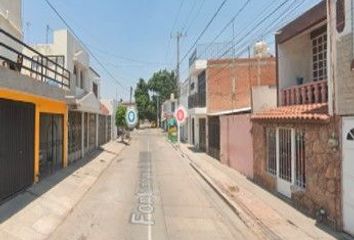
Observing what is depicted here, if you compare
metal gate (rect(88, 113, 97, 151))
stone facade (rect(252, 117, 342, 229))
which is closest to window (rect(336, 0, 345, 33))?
stone facade (rect(252, 117, 342, 229))

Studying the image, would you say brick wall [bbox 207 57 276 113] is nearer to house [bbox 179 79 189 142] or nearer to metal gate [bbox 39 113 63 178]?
house [bbox 179 79 189 142]

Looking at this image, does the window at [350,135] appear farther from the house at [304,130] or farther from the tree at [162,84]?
the tree at [162,84]

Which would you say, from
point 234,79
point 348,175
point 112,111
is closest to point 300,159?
point 348,175

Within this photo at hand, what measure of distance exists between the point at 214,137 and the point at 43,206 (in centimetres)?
1804

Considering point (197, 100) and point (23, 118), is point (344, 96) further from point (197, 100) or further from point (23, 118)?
point (197, 100)

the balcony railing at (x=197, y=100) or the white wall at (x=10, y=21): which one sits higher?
the white wall at (x=10, y=21)

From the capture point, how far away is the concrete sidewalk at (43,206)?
380 inches

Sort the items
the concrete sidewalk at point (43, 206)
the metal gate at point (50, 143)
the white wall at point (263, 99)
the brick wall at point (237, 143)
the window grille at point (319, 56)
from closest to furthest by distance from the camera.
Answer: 1. the concrete sidewalk at point (43, 206)
2. the window grille at point (319, 56)
3. the white wall at point (263, 99)
4. the metal gate at point (50, 143)
5. the brick wall at point (237, 143)

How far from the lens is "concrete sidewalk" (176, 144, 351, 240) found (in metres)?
9.79

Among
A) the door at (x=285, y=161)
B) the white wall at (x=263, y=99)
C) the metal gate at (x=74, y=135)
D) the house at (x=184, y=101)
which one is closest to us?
the door at (x=285, y=161)

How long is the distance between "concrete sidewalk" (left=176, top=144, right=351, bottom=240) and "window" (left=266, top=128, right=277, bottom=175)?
81 cm

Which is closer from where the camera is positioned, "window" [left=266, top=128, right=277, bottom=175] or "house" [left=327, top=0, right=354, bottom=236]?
"house" [left=327, top=0, right=354, bottom=236]

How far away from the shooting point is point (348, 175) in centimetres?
945

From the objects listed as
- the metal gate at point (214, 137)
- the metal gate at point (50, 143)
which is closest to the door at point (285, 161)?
the metal gate at point (50, 143)
